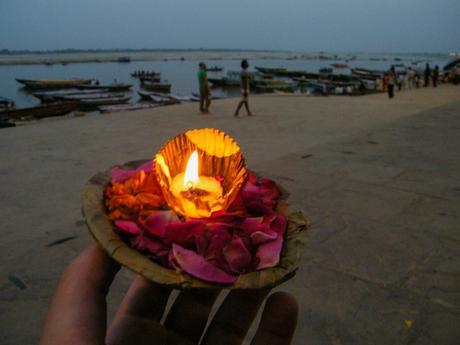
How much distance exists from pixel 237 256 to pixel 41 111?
19105mm

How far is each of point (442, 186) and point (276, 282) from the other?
4255 mm

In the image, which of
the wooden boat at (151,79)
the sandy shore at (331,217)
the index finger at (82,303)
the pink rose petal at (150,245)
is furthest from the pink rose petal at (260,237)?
the wooden boat at (151,79)

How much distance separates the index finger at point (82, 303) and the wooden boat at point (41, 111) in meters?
17.4

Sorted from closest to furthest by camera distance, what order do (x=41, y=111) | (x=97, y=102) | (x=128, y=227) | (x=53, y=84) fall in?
(x=128, y=227)
(x=41, y=111)
(x=97, y=102)
(x=53, y=84)

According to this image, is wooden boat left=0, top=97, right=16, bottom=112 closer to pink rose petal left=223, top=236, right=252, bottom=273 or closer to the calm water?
the calm water

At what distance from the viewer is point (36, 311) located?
2.40 meters

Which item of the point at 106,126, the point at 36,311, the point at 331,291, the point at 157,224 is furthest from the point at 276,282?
the point at 106,126

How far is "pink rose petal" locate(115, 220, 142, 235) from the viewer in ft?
3.52

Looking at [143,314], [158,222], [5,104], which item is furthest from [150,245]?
[5,104]

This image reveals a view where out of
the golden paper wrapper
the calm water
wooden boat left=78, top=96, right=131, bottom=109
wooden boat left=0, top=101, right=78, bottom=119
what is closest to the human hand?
the golden paper wrapper

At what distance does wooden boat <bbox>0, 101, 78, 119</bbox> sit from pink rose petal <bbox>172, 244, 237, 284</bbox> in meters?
17.7

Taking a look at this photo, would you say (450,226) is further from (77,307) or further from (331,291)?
(77,307)

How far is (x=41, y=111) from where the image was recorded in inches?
693

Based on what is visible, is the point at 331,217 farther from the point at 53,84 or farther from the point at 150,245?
the point at 53,84
